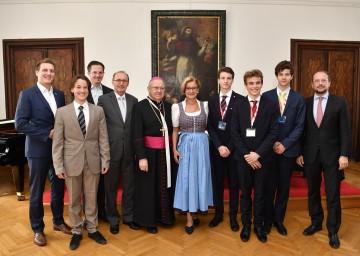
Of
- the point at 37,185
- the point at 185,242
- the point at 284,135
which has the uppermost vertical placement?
the point at 284,135

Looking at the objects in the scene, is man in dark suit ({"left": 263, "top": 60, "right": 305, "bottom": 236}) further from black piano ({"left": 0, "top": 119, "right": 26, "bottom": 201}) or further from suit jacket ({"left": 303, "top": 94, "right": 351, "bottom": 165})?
black piano ({"left": 0, "top": 119, "right": 26, "bottom": 201})

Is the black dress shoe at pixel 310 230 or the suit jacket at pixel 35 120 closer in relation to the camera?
the suit jacket at pixel 35 120

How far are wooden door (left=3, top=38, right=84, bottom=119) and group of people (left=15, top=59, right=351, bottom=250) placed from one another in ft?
10.5

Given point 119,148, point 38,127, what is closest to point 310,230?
point 119,148

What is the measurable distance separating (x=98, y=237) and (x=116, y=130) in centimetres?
109

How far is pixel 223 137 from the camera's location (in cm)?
317

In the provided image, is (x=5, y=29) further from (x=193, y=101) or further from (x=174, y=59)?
(x=193, y=101)

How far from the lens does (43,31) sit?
19.3 ft

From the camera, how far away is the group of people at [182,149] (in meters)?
2.86

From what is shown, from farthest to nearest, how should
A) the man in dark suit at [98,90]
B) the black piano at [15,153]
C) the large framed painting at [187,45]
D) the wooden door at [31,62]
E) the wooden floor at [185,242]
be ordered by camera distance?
the wooden door at [31,62] → the large framed painting at [187,45] → the black piano at [15,153] → the man in dark suit at [98,90] → the wooden floor at [185,242]

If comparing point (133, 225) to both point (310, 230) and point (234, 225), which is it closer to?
point (234, 225)

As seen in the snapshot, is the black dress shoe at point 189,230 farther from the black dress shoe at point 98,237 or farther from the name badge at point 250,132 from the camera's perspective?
the name badge at point 250,132

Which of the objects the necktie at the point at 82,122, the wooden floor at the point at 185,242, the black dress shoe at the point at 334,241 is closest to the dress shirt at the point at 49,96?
the necktie at the point at 82,122

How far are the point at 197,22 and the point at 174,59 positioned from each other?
32.9 inches
